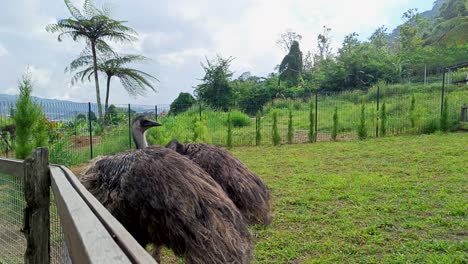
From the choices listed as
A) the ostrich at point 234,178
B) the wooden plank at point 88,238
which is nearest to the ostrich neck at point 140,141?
the ostrich at point 234,178

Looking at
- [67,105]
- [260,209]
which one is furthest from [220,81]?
[260,209]

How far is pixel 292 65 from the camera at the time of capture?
32.2m

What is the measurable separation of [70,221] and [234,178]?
2107 mm

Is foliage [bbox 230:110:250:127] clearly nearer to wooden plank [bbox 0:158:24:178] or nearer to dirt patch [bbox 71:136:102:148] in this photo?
dirt patch [bbox 71:136:102:148]

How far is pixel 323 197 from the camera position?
5.23m

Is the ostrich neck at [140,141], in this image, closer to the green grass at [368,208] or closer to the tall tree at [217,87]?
the green grass at [368,208]

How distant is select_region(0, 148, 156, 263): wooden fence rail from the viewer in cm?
86

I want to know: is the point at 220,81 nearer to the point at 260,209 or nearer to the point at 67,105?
the point at 67,105

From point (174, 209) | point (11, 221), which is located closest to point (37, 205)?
point (174, 209)

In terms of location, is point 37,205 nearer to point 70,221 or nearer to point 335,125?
point 70,221

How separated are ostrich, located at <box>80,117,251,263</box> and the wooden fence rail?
0.36 m

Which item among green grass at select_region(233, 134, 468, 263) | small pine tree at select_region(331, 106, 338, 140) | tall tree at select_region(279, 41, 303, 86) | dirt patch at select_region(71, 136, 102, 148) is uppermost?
tall tree at select_region(279, 41, 303, 86)

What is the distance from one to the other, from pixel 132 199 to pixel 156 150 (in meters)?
0.46

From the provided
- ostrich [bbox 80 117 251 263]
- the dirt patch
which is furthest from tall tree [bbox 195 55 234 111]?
ostrich [bbox 80 117 251 263]
